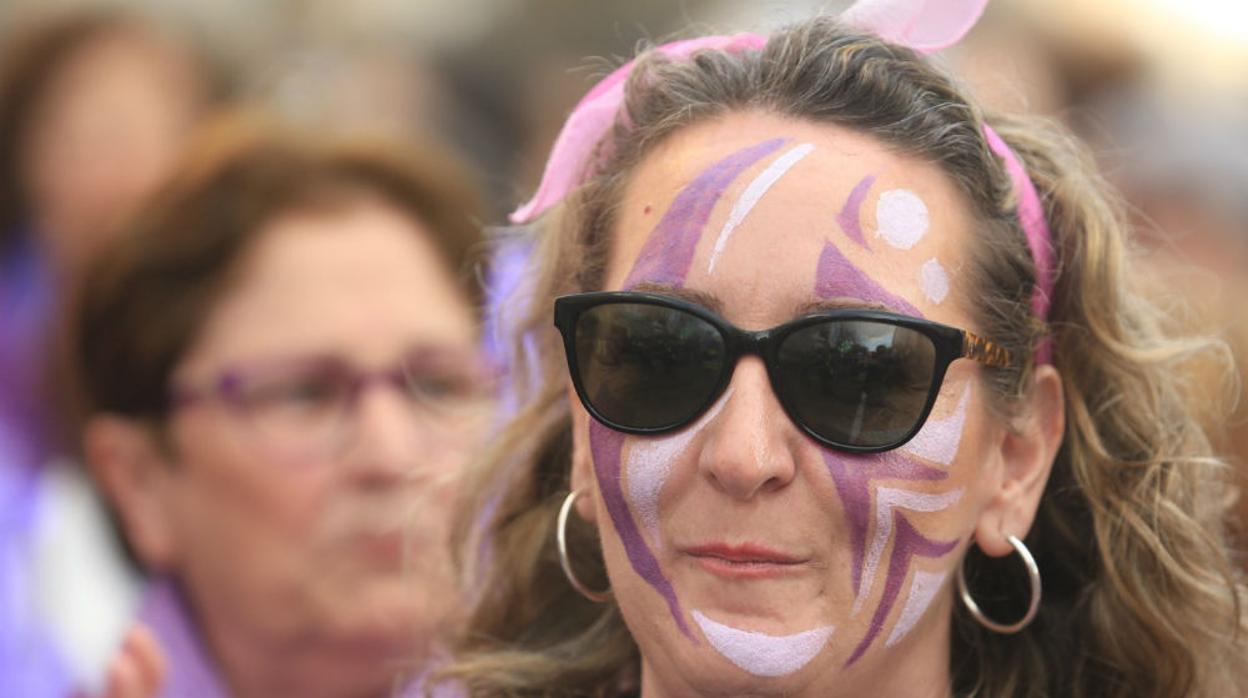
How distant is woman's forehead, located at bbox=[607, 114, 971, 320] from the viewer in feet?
6.86

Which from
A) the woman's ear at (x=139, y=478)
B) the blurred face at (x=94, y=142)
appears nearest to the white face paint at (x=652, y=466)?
the woman's ear at (x=139, y=478)

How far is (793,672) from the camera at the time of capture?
206 centimetres

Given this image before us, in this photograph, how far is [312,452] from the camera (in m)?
3.57

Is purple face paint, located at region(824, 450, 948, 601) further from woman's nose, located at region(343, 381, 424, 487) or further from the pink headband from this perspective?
woman's nose, located at region(343, 381, 424, 487)

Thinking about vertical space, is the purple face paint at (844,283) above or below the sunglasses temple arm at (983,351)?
above

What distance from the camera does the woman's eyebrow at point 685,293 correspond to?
Answer: 2.10 m

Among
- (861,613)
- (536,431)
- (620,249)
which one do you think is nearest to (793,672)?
(861,613)

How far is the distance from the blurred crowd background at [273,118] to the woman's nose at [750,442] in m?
0.67

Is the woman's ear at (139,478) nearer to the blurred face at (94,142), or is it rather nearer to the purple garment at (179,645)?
the purple garment at (179,645)

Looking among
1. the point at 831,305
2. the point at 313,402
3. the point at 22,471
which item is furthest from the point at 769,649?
the point at 22,471

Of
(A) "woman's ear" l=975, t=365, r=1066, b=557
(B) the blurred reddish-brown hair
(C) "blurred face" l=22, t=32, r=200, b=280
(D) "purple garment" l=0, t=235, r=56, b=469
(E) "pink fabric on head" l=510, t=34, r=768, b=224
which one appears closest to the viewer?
(A) "woman's ear" l=975, t=365, r=1066, b=557

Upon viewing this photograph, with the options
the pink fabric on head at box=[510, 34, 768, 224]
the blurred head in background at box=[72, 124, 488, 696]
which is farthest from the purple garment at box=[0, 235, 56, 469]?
the pink fabric on head at box=[510, 34, 768, 224]

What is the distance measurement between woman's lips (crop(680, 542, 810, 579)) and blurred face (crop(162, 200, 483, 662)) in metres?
1.48

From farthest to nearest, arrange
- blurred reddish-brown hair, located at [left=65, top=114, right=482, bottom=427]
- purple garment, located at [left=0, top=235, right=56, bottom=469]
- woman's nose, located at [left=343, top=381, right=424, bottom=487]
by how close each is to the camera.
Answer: purple garment, located at [left=0, top=235, right=56, bottom=469]
blurred reddish-brown hair, located at [left=65, top=114, right=482, bottom=427]
woman's nose, located at [left=343, top=381, right=424, bottom=487]
